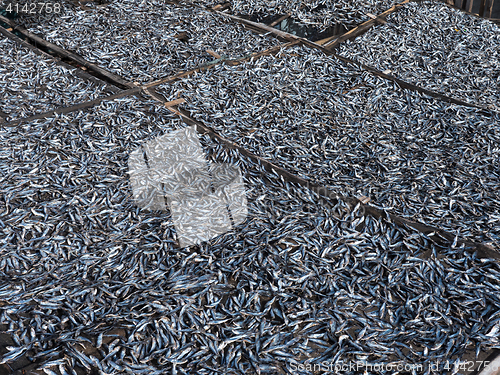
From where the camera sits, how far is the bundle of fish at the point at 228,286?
2.72 metres

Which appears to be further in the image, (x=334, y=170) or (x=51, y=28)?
(x=51, y=28)

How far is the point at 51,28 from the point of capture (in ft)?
24.5

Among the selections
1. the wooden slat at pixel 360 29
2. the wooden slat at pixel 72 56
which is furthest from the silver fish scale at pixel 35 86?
the wooden slat at pixel 360 29

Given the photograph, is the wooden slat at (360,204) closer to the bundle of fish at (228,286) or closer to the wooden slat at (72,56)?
the bundle of fish at (228,286)

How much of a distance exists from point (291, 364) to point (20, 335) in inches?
69.3

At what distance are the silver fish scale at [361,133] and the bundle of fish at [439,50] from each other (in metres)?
0.70

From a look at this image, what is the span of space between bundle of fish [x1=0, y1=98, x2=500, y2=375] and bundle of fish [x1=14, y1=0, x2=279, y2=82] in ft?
9.00

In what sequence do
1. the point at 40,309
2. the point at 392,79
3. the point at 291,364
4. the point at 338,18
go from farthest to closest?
1. the point at 338,18
2. the point at 392,79
3. the point at 40,309
4. the point at 291,364

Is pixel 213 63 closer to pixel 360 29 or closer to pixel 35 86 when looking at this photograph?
pixel 35 86

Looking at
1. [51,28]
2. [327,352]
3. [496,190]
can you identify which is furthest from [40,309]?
[51,28]

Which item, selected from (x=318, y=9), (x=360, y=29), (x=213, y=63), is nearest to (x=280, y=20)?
(x=318, y=9)

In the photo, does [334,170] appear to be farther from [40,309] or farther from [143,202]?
[40,309]

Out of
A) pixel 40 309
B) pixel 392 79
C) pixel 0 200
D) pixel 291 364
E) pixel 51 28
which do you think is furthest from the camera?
pixel 51 28

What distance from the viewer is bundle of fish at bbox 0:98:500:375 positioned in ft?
8.91
